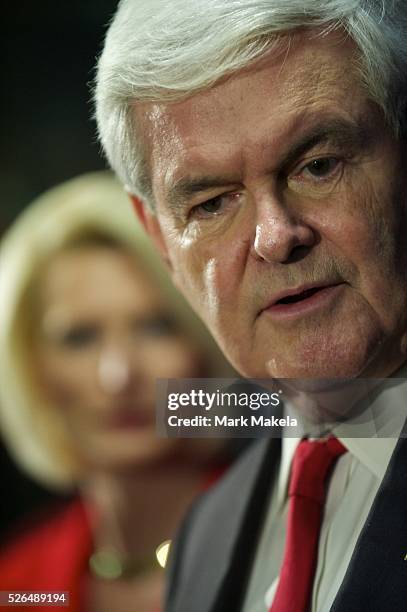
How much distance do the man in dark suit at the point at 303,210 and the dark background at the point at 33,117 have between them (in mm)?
289

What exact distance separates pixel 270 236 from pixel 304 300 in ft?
0.31

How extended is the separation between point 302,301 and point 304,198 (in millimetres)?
125

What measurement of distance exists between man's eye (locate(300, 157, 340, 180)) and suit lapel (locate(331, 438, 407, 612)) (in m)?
0.35

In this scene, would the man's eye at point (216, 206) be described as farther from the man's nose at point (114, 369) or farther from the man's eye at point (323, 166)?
the man's nose at point (114, 369)

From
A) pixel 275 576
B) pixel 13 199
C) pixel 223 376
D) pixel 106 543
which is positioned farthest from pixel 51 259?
pixel 275 576

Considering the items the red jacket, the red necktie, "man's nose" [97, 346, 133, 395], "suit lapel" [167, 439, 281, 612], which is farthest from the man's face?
the red jacket

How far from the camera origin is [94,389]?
1.31 metres

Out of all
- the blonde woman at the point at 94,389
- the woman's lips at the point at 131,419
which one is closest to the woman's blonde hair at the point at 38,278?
the blonde woman at the point at 94,389

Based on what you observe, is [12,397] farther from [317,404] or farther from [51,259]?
[317,404]

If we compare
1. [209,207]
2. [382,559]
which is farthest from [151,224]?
[382,559]

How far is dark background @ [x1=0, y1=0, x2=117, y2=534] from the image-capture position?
4.39 feet

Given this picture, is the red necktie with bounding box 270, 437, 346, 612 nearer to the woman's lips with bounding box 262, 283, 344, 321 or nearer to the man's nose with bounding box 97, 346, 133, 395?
the woman's lips with bounding box 262, 283, 344, 321

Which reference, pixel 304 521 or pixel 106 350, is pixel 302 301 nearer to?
pixel 304 521

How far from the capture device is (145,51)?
98 cm
